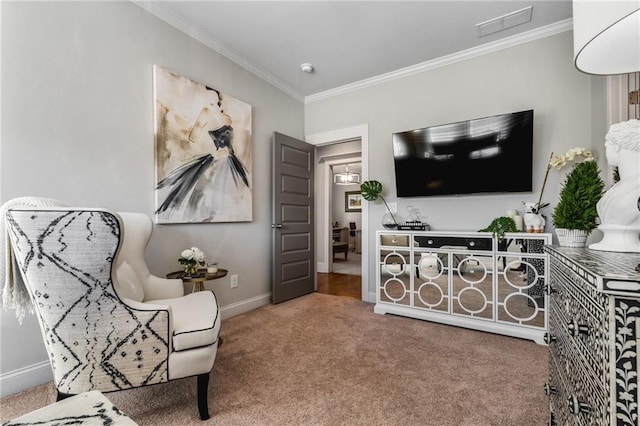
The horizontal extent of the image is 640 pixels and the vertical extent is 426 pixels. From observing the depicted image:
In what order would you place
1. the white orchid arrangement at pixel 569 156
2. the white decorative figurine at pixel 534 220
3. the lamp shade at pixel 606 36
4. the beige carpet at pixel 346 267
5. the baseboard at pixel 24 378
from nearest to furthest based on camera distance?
1. the lamp shade at pixel 606 36
2. the baseboard at pixel 24 378
3. the white orchid arrangement at pixel 569 156
4. the white decorative figurine at pixel 534 220
5. the beige carpet at pixel 346 267

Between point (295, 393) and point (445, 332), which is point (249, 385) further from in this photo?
point (445, 332)

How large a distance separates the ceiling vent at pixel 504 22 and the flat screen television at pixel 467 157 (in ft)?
2.57

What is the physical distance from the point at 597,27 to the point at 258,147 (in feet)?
9.67

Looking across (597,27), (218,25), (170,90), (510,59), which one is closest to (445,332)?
(597,27)

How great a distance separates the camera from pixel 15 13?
5.38 ft

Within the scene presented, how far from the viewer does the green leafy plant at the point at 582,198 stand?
124 centimetres

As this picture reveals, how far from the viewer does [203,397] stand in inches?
54.9

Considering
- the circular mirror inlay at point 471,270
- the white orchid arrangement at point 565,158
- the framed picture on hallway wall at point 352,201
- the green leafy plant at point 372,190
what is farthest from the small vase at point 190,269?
the framed picture on hallway wall at point 352,201

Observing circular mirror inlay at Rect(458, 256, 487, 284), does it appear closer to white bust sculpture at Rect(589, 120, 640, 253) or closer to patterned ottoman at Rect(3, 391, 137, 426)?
white bust sculpture at Rect(589, 120, 640, 253)

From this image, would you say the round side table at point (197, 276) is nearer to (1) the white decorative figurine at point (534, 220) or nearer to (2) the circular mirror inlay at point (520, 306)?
(2) the circular mirror inlay at point (520, 306)

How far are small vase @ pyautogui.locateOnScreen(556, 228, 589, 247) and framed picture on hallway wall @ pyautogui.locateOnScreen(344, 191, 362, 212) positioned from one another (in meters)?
7.71

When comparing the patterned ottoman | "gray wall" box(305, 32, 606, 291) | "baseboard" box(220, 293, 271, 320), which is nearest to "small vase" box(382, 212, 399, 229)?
"gray wall" box(305, 32, 606, 291)

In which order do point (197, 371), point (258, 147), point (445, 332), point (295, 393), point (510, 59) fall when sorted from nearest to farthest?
1. point (197, 371)
2. point (295, 393)
3. point (445, 332)
4. point (510, 59)
5. point (258, 147)

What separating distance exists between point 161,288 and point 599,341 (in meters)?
2.15
